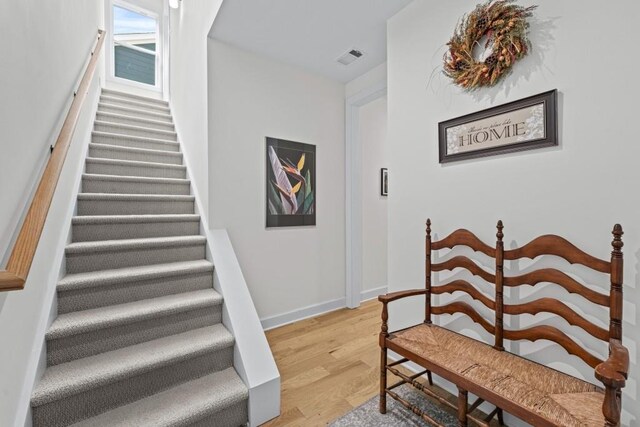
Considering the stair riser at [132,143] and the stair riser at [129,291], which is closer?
the stair riser at [129,291]

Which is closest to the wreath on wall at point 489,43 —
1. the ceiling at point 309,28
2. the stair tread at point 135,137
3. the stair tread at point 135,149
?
the ceiling at point 309,28

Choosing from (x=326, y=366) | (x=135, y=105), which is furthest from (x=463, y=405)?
(x=135, y=105)

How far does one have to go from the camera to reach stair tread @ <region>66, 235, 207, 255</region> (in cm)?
193

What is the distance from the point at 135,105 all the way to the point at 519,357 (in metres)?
5.07

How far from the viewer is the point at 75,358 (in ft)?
5.15

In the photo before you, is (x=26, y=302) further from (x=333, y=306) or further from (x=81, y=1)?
(x=81, y=1)

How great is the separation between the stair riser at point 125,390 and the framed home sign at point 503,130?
1.89 meters

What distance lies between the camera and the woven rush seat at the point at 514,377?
3.40 ft

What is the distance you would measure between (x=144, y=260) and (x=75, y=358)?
73 cm

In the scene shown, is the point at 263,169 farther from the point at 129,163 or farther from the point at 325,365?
the point at 325,365

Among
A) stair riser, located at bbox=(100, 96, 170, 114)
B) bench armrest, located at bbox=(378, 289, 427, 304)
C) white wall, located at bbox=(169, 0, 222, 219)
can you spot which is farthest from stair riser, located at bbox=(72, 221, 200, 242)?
stair riser, located at bbox=(100, 96, 170, 114)

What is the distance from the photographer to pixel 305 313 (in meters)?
3.03

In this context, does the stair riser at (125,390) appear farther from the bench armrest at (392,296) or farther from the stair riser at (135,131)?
the stair riser at (135,131)

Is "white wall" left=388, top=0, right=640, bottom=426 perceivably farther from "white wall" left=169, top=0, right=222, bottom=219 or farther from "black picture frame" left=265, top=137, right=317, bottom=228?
"white wall" left=169, top=0, right=222, bottom=219
